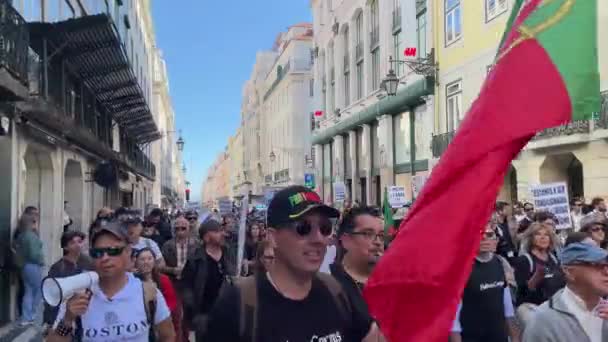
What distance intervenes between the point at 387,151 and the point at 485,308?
92.5 feet

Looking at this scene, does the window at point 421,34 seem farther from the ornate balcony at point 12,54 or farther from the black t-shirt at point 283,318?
the black t-shirt at point 283,318

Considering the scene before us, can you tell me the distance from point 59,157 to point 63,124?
184 cm

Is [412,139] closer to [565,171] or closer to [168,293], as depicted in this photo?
[565,171]

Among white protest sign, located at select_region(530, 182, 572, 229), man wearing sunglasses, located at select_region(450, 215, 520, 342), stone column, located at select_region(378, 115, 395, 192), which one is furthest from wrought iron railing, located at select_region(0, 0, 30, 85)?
stone column, located at select_region(378, 115, 395, 192)

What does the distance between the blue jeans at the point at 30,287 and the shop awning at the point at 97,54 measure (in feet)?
15.6

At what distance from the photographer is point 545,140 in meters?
20.6

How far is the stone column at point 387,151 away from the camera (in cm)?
3291

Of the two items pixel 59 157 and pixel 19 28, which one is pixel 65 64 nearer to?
pixel 59 157

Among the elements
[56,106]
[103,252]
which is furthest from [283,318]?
[56,106]

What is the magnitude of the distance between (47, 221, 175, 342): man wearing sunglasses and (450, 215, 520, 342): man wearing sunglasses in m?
2.32

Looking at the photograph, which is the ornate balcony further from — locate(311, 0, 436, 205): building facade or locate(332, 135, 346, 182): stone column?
locate(332, 135, 346, 182): stone column

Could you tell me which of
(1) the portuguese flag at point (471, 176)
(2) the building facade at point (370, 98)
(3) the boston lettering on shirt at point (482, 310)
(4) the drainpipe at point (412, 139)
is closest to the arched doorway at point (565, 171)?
(2) the building facade at point (370, 98)

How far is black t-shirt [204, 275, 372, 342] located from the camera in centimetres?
262

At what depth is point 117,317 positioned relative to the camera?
13.1ft
